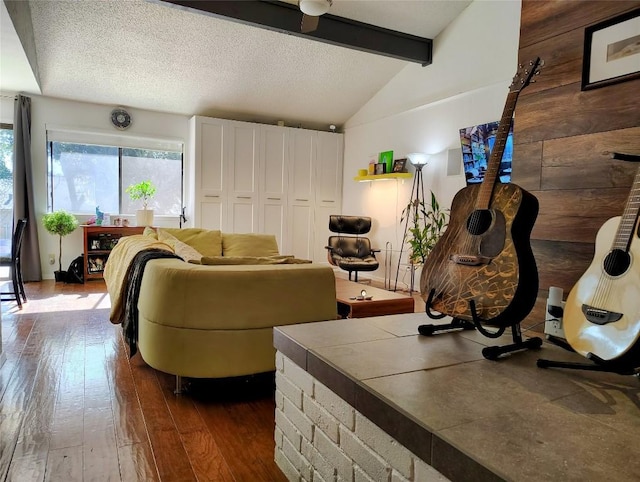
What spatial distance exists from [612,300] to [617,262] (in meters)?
0.11

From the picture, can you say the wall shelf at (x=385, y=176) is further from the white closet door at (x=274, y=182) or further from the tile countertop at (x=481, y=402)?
the tile countertop at (x=481, y=402)

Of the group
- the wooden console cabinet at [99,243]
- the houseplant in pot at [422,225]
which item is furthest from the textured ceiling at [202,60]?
the houseplant in pot at [422,225]

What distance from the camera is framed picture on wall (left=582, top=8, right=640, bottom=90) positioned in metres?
1.48

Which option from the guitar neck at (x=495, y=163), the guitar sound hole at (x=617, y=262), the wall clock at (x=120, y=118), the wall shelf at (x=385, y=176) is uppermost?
the wall clock at (x=120, y=118)

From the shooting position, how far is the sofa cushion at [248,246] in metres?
4.09

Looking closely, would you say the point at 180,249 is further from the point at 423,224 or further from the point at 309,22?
the point at 423,224

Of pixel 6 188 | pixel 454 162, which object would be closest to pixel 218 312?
pixel 454 162

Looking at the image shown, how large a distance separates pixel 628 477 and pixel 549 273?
Result: 3.84 feet

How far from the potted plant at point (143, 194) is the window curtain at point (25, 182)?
1201 millimetres

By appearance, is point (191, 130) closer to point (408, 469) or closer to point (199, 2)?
point (199, 2)

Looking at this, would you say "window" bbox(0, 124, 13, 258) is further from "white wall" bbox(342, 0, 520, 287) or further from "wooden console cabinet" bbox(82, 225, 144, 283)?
"white wall" bbox(342, 0, 520, 287)

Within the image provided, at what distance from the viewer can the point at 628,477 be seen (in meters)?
0.69

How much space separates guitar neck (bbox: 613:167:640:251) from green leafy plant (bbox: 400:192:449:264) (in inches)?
131

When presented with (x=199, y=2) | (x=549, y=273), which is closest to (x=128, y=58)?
(x=199, y=2)
